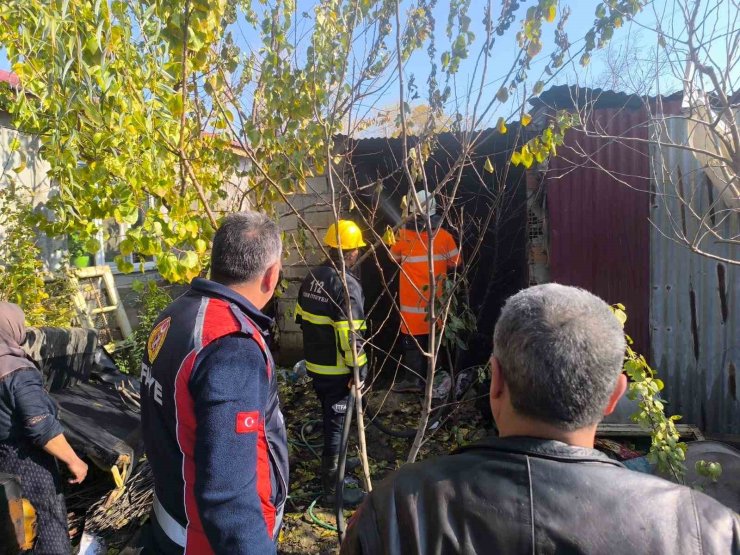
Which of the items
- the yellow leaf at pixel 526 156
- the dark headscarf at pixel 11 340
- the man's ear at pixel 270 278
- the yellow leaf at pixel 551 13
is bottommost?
the dark headscarf at pixel 11 340

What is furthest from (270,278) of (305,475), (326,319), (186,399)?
(305,475)

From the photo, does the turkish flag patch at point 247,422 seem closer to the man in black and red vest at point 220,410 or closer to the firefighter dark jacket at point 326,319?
the man in black and red vest at point 220,410

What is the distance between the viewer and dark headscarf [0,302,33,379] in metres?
2.43

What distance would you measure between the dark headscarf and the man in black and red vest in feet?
3.89

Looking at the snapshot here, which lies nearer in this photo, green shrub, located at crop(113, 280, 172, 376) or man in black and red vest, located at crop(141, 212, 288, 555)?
man in black and red vest, located at crop(141, 212, 288, 555)

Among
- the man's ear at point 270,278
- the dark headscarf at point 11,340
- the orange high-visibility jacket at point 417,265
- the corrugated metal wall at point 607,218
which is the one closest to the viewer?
the man's ear at point 270,278

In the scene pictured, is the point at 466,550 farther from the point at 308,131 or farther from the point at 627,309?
the point at 627,309

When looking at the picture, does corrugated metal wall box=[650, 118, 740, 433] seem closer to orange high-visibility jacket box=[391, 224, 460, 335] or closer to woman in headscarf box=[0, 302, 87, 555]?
orange high-visibility jacket box=[391, 224, 460, 335]

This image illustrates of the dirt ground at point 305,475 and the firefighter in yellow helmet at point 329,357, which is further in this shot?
the firefighter in yellow helmet at point 329,357

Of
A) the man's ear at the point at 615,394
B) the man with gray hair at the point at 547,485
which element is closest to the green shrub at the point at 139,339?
the man with gray hair at the point at 547,485

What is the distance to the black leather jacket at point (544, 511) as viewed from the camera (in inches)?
33.9

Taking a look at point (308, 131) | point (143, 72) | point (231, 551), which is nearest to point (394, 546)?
point (231, 551)

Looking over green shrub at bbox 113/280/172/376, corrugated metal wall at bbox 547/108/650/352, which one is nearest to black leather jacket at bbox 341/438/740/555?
corrugated metal wall at bbox 547/108/650/352

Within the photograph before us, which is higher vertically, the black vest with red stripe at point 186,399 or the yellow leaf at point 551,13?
the yellow leaf at point 551,13
